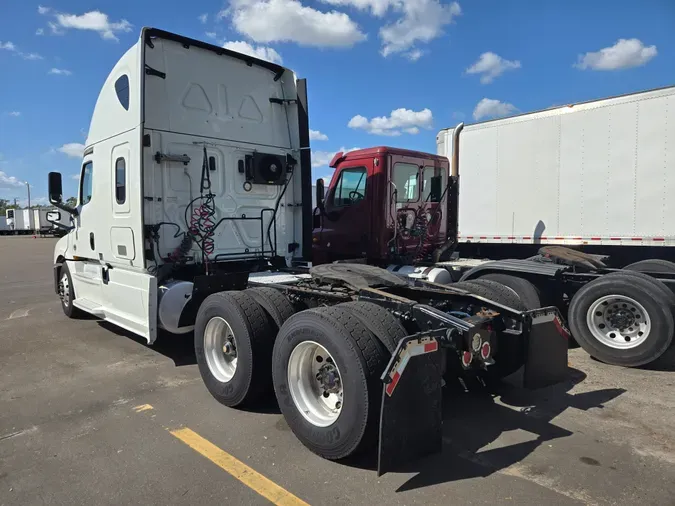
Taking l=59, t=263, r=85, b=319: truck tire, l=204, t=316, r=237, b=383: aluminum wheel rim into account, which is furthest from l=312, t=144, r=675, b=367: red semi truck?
l=59, t=263, r=85, b=319: truck tire

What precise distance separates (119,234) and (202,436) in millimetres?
3219

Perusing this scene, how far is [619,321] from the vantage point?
5543 mm

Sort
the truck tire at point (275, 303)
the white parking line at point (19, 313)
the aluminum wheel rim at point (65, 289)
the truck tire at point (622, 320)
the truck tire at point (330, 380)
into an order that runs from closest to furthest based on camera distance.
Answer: the truck tire at point (330, 380) → the truck tire at point (275, 303) → the truck tire at point (622, 320) → the aluminum wheel rim at point (65, 289) → the white parking line at point (19, 313)

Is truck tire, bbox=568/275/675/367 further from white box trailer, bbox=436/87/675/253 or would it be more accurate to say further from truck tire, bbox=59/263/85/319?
truck tire, bbox=59/263/85/319

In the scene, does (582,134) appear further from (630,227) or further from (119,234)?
(119,234)

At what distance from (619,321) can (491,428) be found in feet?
8.88

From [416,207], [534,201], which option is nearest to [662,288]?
[534,201]

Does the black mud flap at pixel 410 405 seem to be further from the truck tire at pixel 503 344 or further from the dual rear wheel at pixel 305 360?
the truck tire at pixel 503 344

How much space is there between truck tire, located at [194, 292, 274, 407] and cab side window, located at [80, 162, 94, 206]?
136 inches

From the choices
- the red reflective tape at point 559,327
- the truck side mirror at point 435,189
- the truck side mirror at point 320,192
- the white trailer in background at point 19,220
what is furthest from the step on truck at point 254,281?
the white trailer in background at point 19,220

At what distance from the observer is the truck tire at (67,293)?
784cm

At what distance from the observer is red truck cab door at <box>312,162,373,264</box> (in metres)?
7.51

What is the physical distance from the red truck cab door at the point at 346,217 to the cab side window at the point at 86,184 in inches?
140

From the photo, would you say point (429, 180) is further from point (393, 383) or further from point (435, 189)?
point (393, 383)
